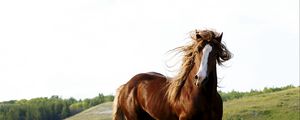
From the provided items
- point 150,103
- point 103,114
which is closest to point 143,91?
point 150,103

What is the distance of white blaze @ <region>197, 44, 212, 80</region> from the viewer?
1038cm

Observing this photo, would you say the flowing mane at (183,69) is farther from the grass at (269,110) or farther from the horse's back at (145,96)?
the grass at (269,110)

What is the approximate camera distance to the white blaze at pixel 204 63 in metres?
10.4

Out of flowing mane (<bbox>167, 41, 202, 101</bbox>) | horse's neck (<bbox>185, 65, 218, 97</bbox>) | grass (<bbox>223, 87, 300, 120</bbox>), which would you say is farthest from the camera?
grass (<bbox>223, 87, 300, 120</bbox>)

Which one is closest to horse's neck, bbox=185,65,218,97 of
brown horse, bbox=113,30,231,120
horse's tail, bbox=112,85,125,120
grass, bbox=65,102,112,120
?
brown horse, bbox=113,30,231,120

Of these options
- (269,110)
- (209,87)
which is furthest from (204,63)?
(269,110)

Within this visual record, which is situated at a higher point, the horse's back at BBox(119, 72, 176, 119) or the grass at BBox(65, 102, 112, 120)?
the horse's back at BBox(119, 72, 176, 119)

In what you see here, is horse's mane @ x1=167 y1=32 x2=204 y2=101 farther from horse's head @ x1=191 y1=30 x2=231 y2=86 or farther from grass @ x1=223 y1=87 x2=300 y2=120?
grass @ x1=223 y1=87 x2=300 y2=120

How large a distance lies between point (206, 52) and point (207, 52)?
0.7 inches

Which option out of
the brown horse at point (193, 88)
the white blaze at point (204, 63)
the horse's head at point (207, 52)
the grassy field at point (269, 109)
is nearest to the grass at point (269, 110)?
the grassy field at point (269, 109)

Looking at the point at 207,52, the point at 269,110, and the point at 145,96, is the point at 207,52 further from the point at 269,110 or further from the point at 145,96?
the point at 269,110

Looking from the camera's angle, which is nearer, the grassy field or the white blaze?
the white blaze

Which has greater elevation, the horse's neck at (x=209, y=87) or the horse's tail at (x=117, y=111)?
the horse's neck at (x=209, y=87)

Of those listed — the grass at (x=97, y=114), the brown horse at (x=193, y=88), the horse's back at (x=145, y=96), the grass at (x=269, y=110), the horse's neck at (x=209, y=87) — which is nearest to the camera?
the brown horse at (x=193, y=88)
